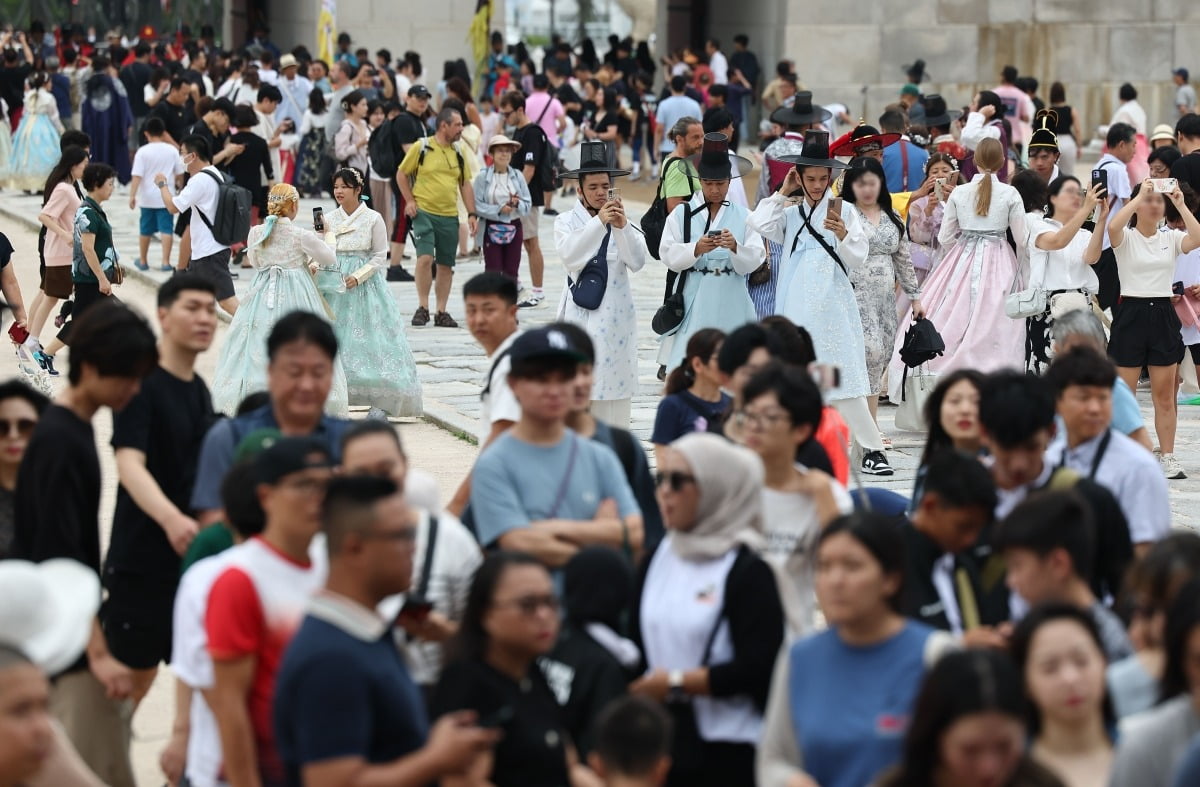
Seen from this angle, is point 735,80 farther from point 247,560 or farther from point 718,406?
point 247,560

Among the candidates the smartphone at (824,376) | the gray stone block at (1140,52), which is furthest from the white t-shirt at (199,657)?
the gray stone block at (1140,52)

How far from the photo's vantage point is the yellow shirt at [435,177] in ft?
55.0

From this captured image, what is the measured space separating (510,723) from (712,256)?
647 centimetres

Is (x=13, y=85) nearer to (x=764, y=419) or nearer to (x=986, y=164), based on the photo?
(x=986, y=164)

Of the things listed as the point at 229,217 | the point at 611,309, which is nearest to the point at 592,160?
the point at 611,309

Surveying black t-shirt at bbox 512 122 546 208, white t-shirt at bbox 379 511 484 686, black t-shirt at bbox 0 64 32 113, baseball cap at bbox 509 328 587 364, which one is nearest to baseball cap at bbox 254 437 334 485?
white t-shirt at bbox 379 511 484 686

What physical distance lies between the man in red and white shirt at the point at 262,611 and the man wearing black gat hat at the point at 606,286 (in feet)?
18.2

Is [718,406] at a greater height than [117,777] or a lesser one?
greater

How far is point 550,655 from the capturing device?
4.44 meters

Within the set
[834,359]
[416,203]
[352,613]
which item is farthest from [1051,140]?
[352,613]

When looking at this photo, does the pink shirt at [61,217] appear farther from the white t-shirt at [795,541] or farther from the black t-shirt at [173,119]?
the white t-shirt at [795,541]

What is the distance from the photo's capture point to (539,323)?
16422 millimetres

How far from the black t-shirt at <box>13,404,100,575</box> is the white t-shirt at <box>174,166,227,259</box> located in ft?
33.3

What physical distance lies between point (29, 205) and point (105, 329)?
21.7 metres
